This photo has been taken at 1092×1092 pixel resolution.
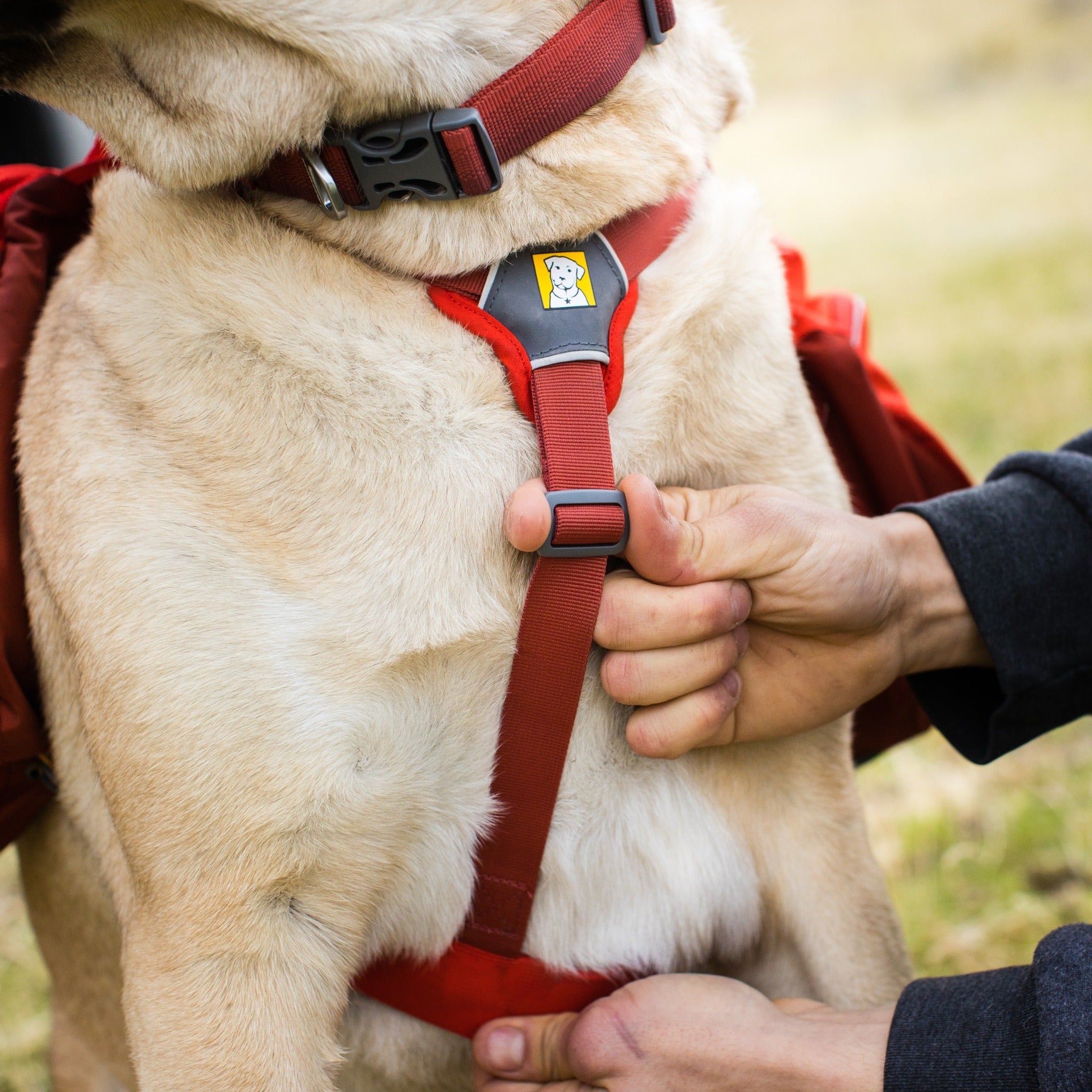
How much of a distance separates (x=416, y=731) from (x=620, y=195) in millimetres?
739

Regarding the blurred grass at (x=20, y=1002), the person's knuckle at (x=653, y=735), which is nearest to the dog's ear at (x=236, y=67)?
the person's knuckle at (x=653, y=735)

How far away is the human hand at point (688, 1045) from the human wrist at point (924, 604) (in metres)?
0.53

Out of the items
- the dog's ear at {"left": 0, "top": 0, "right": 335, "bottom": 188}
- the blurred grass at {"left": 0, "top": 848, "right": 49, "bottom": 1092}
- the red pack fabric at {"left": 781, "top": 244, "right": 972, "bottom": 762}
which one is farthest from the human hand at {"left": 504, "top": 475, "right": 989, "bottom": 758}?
the blurred grass at {"left": 0, "top": 848, "right": 49, "bottom": 1092}

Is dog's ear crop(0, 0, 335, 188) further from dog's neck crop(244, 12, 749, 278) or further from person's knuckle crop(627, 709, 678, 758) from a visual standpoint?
person's knuckle crop(627, 709, 678, 758)

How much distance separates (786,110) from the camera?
544 inches

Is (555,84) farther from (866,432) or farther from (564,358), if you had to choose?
(866,432)

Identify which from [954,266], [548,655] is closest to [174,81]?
[548,655]

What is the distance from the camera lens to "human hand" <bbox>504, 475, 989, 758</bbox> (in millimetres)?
1388

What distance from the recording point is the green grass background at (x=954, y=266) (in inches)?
101

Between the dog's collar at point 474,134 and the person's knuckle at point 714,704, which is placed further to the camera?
the person's knuckle at point 714,704

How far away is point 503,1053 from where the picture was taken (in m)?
1.53

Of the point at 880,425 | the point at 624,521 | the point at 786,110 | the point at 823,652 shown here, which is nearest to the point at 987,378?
the point at 880,425

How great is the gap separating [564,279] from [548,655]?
1.55ft

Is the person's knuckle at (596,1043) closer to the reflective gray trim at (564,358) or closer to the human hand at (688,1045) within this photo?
the human hand at (688,1045)
